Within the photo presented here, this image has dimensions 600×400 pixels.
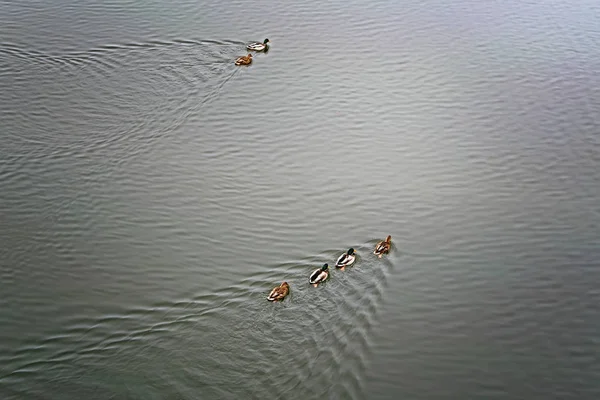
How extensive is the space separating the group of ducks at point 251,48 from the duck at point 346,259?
19.3 feet

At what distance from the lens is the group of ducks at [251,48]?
15.2 meters

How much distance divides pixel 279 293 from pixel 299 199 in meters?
2.48

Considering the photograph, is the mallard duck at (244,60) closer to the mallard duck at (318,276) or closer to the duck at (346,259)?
the duck at (346,259)

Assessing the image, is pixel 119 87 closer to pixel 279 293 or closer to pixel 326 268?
pixel 326 268

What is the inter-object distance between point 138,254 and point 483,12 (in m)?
10.3

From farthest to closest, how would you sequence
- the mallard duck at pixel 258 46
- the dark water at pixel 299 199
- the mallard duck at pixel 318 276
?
the mallard duck at pixel 258 46 < the mallard duck at pixel 318 276 < the dark water at pixel 299 199

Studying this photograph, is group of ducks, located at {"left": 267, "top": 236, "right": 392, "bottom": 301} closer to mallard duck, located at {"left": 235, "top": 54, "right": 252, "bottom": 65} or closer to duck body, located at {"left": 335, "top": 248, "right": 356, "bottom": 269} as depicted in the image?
duck body, located at {"left": 335, "top": 248, "right": 356, "bottom": 269}

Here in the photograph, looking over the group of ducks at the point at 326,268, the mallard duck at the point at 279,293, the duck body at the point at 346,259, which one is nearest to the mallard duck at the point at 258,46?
the group of ducks at the point at 326,268

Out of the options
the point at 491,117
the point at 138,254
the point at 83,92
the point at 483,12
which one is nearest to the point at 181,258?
the point at 138,254

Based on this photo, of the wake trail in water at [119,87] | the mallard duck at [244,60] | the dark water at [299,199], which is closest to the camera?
the dark water at [299,199]

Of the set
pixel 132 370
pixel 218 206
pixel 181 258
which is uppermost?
pixel 218 206

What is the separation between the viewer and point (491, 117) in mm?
13867

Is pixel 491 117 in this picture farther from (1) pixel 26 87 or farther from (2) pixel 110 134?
(1) pixel 26 87

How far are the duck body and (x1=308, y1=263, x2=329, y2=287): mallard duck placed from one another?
0.67 feet
